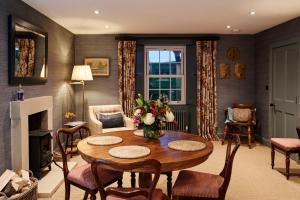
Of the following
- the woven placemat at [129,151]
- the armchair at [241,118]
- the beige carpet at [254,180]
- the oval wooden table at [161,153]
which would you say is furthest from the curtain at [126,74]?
the woven placemat at [129,151]

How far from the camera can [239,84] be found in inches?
262

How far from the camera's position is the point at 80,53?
6.49 m

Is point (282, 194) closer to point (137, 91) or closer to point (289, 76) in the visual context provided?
point (289, 76)

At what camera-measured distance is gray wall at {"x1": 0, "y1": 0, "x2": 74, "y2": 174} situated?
3.31 metres

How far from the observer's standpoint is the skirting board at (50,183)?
3.33m

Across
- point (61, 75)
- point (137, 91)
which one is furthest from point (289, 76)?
point (61, 75)

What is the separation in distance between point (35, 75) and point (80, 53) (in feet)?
8.02

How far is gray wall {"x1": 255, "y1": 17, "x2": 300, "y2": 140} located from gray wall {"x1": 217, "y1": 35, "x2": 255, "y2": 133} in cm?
14

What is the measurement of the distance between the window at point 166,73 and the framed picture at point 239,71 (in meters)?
1.19

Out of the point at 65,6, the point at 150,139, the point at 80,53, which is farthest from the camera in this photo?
the point at 80,53

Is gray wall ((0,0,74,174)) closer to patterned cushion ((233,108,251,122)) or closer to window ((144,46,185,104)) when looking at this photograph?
window ((144,46,185,104))

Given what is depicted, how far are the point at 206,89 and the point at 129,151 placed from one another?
442 centimetres

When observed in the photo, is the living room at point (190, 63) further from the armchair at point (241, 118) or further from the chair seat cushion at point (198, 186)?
the chair seat cushion at point (198, 186)

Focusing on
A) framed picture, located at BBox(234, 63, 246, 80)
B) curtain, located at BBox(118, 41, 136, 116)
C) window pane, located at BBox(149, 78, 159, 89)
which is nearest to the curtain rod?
curtain, located at BBox(118, 41, 136, 116)
